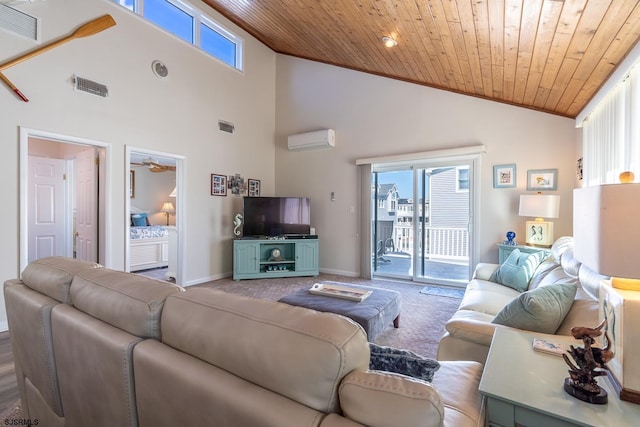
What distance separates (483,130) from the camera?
420 centimetres

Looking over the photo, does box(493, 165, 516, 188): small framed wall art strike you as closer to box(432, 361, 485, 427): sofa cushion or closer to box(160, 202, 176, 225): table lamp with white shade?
box(432, 361, 485, 427): sofa cushion

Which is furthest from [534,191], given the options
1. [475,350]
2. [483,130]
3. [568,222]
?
[475,350]

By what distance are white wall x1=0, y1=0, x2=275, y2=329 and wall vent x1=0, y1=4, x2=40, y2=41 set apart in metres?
0.06

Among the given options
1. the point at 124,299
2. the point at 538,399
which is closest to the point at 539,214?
the point at 538,399

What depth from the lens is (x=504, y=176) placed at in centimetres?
409

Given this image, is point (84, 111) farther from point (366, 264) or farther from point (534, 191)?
point (534, 191)

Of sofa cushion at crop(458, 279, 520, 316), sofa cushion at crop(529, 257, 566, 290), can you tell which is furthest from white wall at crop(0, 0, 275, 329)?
sofa cushion at crop(529, 257, 566, 290)

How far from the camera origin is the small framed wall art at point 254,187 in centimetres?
558

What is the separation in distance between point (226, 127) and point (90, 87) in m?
1.98

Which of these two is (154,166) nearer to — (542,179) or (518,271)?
(518,271)

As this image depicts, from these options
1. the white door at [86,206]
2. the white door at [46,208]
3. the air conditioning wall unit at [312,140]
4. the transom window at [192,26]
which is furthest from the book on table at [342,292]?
the transom window at [192,26]

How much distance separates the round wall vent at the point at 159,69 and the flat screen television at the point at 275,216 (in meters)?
2.15

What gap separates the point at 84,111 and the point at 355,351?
4165mm

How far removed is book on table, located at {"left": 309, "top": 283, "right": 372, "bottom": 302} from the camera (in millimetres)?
2708
